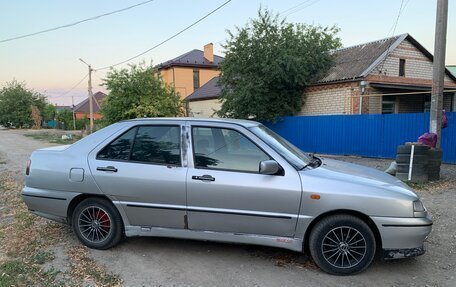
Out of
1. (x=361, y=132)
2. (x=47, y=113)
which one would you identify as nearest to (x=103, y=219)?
(x=361, y=132)

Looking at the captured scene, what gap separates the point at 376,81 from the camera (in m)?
17.4

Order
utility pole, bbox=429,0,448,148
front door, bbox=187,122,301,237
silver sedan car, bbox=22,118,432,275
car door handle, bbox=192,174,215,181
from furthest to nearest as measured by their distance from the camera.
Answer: utility pole, bbox=429,0,448,148
car door handle, bbox=192,174,215,181
front door, bbox=187,122,301,237
silver sedan car, bbox=22,118,432,275

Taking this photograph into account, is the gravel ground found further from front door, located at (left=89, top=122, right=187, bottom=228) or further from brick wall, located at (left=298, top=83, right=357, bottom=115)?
brick wall, located at (left=298, top=83, right=357, bottom=115)

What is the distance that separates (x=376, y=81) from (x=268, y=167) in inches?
602

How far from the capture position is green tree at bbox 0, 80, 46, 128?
5231 cm

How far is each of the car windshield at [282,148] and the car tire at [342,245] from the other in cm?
69

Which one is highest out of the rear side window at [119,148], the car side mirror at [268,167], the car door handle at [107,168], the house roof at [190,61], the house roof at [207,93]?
the house roof at [190,61]

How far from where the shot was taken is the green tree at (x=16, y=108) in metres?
52.3

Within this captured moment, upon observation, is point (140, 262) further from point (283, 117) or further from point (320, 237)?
point (283, 117)

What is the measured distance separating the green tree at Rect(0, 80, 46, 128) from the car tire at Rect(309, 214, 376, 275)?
54.6 meters

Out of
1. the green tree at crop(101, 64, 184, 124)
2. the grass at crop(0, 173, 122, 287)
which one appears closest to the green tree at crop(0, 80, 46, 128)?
the green tree at crop(101, 64, 184, 124)

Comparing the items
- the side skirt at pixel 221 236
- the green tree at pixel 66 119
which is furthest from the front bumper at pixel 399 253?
the green tree at pixel 66 119

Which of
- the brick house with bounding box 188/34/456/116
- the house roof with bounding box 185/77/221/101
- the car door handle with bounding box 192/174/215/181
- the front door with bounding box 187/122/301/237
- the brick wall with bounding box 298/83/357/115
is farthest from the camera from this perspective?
the house roof with bounding box 185/77/221/101

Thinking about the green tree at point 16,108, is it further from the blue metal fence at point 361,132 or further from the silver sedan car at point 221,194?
the silver sedan car at point 221,194
